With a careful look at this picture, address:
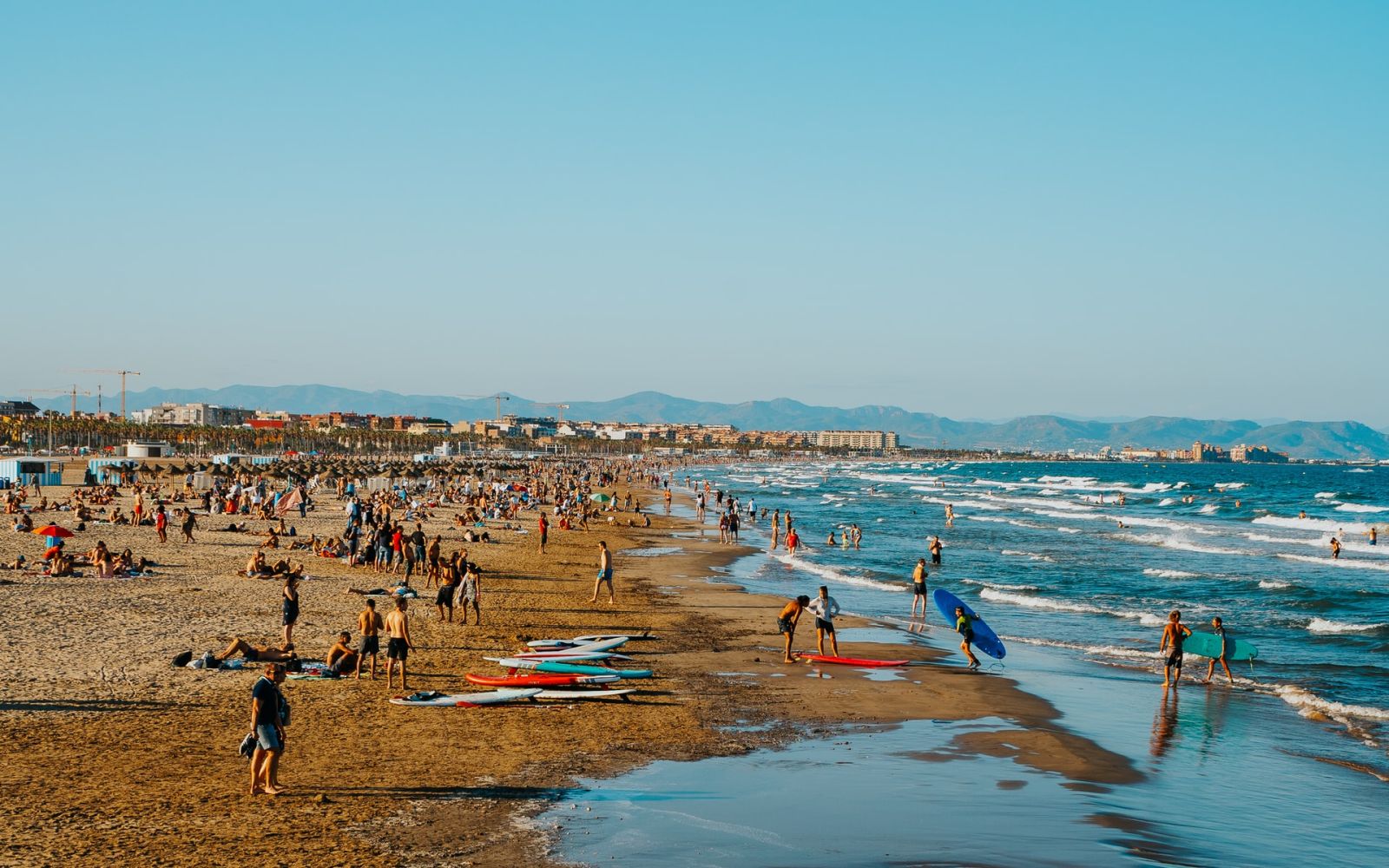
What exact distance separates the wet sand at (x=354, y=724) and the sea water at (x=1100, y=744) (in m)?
0.70

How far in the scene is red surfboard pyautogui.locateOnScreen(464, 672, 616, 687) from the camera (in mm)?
15250

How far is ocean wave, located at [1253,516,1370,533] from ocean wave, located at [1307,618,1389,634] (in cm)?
3691

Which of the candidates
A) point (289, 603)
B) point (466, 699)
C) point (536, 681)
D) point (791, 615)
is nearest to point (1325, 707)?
point (791, 615)

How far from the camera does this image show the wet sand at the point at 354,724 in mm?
9086

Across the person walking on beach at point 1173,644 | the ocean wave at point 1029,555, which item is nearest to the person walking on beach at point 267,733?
the person walking on beach at point 1173,644

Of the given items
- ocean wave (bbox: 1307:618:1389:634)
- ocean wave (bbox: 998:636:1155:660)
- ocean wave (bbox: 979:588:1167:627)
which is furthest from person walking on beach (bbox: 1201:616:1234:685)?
ocean wave (bbox: 1307:618:1389:634)

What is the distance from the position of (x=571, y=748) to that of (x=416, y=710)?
244cm

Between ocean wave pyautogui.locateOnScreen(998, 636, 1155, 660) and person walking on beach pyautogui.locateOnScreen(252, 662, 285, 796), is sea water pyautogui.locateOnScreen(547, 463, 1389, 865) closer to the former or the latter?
ocean wave pyautogui.locateOnScreen(998, 636, 1155, 660)

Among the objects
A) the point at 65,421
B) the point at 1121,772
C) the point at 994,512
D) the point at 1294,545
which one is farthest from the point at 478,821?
the point at 65,421

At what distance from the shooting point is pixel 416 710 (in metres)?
13.6

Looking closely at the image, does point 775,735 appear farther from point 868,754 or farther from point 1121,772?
point 1121,772

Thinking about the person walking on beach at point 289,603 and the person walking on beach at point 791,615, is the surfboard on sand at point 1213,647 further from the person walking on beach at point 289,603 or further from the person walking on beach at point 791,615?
the person walking on beach at point 289,603

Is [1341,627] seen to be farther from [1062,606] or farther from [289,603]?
[289,603]

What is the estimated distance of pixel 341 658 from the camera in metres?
15.2
